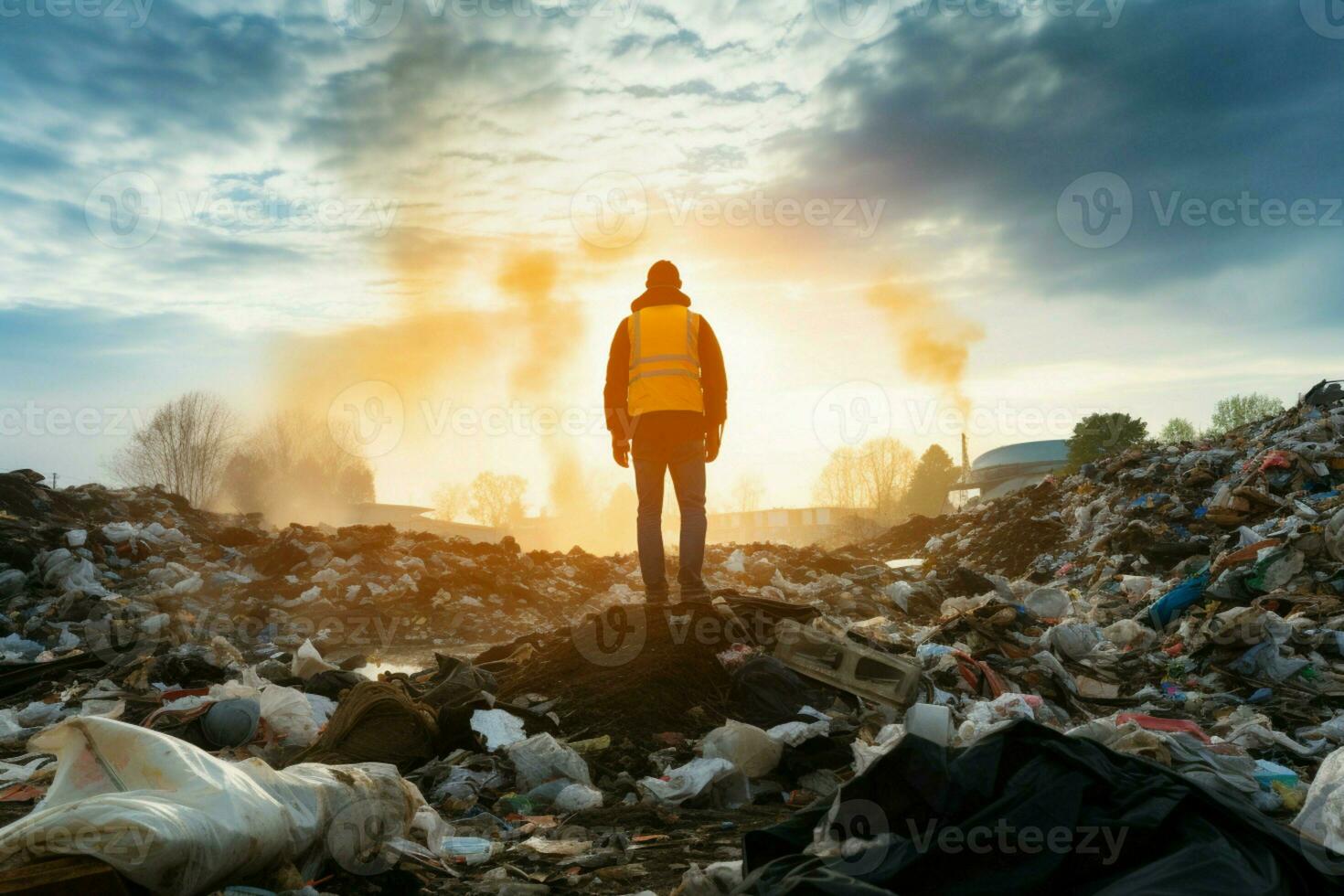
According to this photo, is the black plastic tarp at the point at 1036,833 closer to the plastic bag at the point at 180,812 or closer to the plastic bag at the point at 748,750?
the plastic bag at the point at 180,812

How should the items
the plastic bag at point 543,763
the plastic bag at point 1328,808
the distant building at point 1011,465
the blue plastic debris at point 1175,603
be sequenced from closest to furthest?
the plastic bag at point 1328,808
the plastic bag at point 543,763
the blue plastic debris at point 1175,603
the distant building at point 1011,465

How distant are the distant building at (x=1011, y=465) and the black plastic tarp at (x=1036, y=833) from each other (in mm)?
36576

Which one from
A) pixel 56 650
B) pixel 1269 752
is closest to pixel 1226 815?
pixel 1269 752

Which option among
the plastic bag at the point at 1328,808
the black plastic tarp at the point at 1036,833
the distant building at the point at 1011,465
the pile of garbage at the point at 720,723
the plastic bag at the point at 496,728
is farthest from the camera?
the distant building at the point at 1011,465

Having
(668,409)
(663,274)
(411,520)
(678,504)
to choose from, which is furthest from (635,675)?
(411,520)

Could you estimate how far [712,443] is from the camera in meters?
5.87

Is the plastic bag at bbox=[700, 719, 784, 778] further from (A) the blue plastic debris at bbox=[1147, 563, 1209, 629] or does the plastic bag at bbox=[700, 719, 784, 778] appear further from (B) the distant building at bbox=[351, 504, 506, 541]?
(B) the distant building at bbox=[351, 504, 506, 541]

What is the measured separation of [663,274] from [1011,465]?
37.1 m

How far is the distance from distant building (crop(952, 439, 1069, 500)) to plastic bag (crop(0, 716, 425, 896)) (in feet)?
121

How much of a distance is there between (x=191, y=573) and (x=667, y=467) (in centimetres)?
830

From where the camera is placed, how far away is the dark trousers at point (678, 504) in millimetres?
5621

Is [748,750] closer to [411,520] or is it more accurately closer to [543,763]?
[543,763]

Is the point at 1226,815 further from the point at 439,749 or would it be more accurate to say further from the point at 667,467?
the point at 667,467

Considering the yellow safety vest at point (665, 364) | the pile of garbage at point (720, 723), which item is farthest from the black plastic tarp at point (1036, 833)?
the yellow safety vest at point (665, 364)
